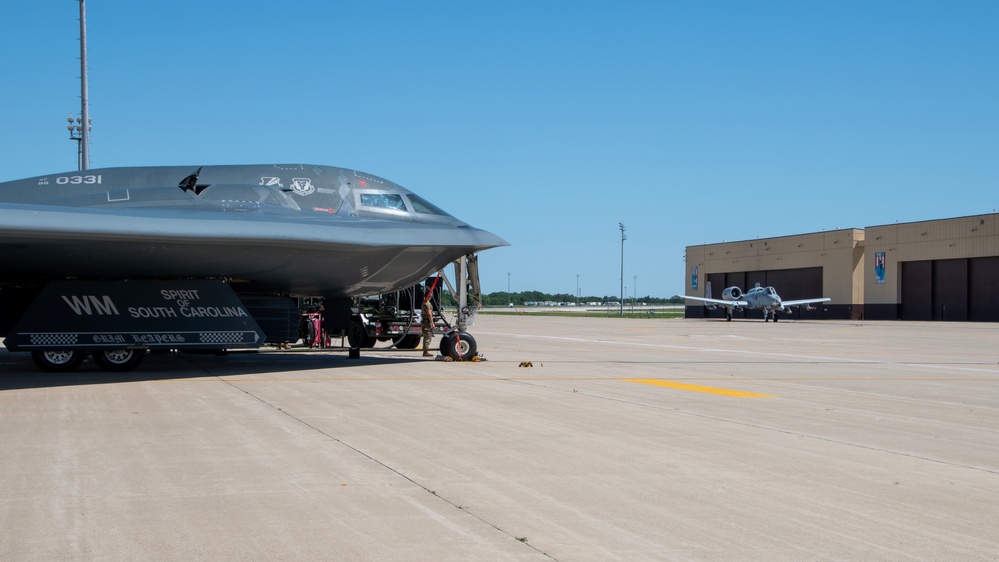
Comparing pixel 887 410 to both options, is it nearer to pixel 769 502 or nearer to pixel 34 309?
pixel 769 502

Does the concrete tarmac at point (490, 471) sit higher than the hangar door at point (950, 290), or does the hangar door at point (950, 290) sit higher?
the hangar door at point (950, 290)

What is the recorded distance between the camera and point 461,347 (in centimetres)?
1764

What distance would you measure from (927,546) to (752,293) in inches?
2344

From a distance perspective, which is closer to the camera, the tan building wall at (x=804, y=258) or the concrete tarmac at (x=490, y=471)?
the concrete tarmac at (x=490, y=471)

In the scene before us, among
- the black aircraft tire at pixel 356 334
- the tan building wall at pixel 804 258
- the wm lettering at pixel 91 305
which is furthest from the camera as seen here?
the tan building wall at pixel 804 258

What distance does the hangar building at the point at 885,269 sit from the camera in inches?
Answer: 2392

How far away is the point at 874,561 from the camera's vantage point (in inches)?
166

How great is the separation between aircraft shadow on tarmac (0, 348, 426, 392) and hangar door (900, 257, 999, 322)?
2108 inches

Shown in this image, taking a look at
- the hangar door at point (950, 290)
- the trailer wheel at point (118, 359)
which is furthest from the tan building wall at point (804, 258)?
the trailer wheel at point (118, 359)

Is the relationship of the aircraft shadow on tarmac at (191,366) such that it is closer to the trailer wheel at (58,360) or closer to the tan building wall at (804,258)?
the trailer wheel at (58,360)

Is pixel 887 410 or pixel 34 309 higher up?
Result: pixel 34 309

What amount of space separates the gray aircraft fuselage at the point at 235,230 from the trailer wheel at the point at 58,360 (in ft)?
4.18

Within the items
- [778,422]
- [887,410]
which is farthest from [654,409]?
[887,410]

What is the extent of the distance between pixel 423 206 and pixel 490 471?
1050cm
